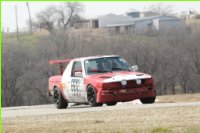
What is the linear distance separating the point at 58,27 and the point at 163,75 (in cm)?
3795

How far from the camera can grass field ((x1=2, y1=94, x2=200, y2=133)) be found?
11787 mm

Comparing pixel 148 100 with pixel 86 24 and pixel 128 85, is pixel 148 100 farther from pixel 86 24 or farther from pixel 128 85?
pixel 86 24

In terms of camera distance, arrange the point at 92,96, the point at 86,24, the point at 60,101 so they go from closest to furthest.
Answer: the point at 92,96 < the point at 60,101 < the point at 86,24

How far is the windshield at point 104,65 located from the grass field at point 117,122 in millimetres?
3684

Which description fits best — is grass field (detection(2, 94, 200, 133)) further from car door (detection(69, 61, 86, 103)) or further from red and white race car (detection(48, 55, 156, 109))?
car door (detection(69, 61, 86, 103))

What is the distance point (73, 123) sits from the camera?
527 inches

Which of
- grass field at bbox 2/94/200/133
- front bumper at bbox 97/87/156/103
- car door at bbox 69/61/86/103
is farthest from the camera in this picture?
car door at bbox 69/61/86/103

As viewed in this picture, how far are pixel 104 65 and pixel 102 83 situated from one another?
1.22m

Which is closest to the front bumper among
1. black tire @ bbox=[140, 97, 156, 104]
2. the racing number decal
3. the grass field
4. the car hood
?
the car hood

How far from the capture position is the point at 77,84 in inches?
775

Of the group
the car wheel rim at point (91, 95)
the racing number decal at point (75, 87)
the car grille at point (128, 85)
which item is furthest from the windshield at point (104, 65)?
the car grille at point (128, 85)

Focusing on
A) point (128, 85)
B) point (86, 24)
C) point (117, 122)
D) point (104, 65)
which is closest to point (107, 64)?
point (104, 65)

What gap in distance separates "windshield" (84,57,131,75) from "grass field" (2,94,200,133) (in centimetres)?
368

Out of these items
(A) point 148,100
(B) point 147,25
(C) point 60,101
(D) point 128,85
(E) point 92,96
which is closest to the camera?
(D) point 128,85
